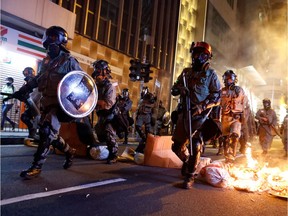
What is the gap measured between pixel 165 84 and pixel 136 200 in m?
20.0

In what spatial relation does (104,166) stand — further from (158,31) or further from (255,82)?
(255,82)

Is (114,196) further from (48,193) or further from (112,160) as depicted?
(112,160)

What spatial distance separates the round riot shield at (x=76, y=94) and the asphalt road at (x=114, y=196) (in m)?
1.01

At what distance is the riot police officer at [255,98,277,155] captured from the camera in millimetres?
10805

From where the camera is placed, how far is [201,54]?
4504 millimetres

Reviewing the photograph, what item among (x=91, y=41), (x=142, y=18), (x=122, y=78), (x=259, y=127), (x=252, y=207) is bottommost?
(x=252, y=207)

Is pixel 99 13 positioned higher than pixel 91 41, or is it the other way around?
pixel 99 13

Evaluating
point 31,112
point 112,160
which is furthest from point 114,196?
point 31,112

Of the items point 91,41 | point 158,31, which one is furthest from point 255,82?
point 91,41

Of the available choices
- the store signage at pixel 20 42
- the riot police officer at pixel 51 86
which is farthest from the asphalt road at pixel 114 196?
the store signage at pixel 20 42

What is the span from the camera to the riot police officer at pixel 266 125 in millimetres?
10805

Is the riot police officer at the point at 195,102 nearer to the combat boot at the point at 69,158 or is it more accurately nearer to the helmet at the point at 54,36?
the combat boot at the point at 69,158

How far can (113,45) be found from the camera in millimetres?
18000

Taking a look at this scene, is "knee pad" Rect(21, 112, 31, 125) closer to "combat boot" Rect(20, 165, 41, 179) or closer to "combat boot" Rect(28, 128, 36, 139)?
"combat boot" Rect(28, 128, 36, 139)
